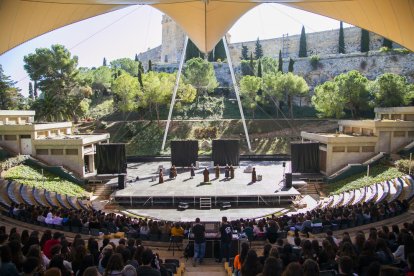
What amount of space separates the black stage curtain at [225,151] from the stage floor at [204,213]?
1073 cm

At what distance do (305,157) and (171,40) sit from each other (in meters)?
66.2

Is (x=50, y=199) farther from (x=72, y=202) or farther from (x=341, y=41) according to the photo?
(x=341, y=41)

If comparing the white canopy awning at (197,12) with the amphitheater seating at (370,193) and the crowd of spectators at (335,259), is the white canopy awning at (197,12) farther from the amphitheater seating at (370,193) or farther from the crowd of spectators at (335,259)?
the crowd of spectators at (335,259)

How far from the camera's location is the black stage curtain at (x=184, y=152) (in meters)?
31.4

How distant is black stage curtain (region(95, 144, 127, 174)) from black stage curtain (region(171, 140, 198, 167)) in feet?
15.0

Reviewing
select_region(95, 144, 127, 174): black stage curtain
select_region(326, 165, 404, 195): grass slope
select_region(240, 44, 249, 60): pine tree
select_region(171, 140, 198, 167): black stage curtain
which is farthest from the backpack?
select_region(240, 44, 249, 60): pine tree

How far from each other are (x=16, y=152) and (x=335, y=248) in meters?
27.2

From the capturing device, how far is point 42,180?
2433 centimetres

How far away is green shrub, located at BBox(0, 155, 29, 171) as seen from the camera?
81.8 ft

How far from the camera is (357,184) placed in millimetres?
23750

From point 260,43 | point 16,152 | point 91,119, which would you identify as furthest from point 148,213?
point 260,43

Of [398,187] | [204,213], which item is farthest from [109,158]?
[398,187]

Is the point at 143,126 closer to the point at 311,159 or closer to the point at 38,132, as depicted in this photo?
the point at 38,132

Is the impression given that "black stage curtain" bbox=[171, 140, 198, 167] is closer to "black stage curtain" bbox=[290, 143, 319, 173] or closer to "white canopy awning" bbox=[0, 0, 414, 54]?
"black stage curtain" bbox=[290, 143, 319, 173]
